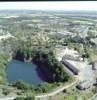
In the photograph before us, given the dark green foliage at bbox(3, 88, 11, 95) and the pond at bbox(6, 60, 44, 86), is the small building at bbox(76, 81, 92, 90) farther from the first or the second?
the dark green foliage at bbox(3, 88, 11, 95)

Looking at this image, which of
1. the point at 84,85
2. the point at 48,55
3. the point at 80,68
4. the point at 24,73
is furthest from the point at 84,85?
the point at 24,73

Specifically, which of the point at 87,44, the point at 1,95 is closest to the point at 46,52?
the point at 87,44

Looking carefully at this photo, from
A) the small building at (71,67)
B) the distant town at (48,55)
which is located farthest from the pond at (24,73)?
the small building at (71,67)

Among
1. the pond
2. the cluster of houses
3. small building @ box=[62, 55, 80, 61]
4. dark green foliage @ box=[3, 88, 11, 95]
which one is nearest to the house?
the cluster of houses

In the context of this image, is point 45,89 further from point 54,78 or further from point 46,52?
point 46,52

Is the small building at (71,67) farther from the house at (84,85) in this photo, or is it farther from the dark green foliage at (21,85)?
the dark green foliage at (21,85)

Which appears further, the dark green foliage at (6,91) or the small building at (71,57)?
the small building at (71,57)

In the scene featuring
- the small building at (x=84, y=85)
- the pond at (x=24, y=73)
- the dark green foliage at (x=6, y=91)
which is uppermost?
the pond at (x=24, y=73)

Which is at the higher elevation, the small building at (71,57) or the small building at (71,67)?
the small building at (71,57)
